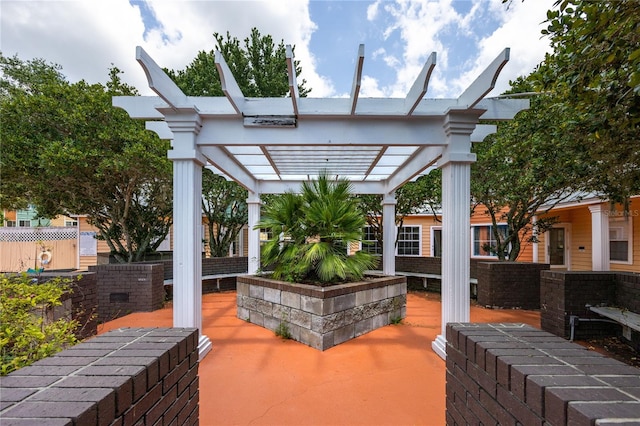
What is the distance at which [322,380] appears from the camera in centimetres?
300

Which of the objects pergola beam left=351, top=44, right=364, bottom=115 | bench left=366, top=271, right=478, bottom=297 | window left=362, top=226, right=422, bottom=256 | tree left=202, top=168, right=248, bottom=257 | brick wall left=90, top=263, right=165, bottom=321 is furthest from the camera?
window left=362, top=226, right=422, bottom=256

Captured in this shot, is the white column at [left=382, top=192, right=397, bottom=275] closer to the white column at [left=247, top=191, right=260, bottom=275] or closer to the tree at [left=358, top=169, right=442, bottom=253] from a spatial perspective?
the tree at [left=358, top=169, right=442, bottom=253]

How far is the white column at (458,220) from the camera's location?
365 cm

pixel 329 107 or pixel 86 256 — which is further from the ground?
pixel 329 107

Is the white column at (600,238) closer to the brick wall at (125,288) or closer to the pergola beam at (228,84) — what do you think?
the pergola beam at (228,84)

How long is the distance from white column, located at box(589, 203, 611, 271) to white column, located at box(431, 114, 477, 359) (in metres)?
6.08

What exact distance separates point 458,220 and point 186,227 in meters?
3.41

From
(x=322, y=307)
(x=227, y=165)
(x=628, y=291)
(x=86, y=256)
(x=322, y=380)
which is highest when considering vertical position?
(x=227, y=165)

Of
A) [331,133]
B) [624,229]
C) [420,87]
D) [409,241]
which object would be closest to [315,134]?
Result: [331,133]

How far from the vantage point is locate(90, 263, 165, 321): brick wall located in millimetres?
5824

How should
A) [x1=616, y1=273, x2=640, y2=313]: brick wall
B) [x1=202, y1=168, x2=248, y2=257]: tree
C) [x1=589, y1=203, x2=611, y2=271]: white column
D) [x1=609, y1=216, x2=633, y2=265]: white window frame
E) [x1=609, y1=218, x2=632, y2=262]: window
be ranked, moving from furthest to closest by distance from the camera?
[x1=202, y1=168, x2=248, y2=257]: tree < [x1=609, y1=218, x2=632, y2=262]: window < [x1=609, y1=216, x2=633, y2=265]: white window frame < [x1=589, y1=203, x2=611, y2=271]: white column < [x1=616, y1=273, x2=640, y2=313]: brick wall

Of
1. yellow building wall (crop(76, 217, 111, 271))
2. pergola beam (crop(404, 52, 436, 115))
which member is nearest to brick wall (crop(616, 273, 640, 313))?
pergola beam (crop(404, 52, 436, 115))

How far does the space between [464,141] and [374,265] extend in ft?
7.78

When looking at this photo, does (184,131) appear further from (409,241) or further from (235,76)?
(409,241)
